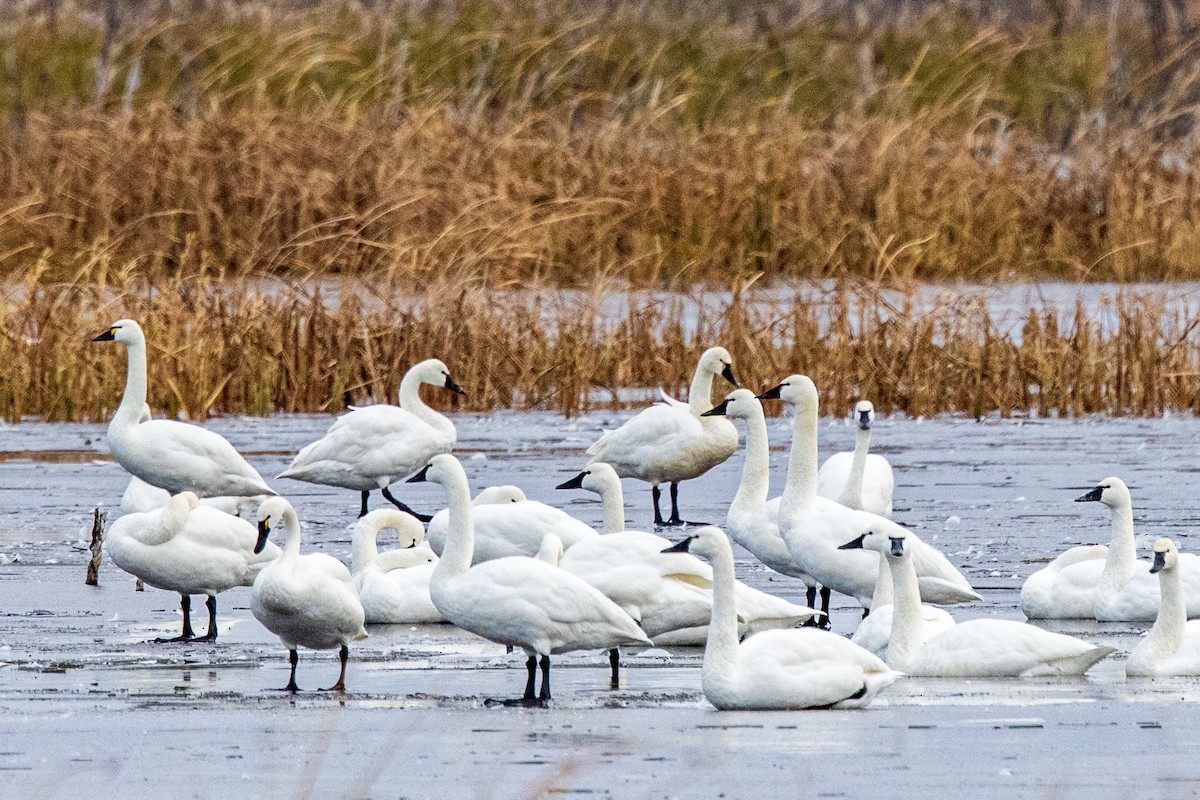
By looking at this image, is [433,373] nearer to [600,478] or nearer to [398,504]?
[398,504]

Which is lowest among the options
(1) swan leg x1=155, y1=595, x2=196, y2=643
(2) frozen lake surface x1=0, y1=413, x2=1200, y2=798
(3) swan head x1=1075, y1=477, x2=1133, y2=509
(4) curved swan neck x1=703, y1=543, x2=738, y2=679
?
(2) frozen lake surface x1=0, y1=413, x2=1200, y2=798

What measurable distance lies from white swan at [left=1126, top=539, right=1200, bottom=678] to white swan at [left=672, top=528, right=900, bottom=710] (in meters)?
0.98

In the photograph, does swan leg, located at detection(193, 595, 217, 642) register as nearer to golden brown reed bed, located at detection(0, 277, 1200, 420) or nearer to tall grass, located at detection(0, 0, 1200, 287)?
golden brown reed bed, located at detection(0, 277, 1200, 420)

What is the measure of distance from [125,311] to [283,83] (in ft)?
34.4

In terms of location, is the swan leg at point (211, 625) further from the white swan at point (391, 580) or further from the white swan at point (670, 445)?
the white swan at point (670, 445)

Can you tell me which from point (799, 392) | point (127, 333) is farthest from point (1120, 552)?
point (127, 333)

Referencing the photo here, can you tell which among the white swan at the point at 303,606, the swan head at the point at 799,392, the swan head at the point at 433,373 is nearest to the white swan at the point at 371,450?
the swan head at the point at 433,373

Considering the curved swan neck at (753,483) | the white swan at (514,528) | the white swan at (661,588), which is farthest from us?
the curved swan neck at (753,483)

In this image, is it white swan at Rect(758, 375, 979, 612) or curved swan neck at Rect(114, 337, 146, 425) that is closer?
white swan at Rect(758, 375, 979, 612)

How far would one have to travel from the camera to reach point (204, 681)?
285 inches

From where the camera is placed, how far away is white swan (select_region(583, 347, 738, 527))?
454 inches

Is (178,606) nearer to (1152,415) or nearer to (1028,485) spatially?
(1028,485)

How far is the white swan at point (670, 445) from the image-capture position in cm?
1154

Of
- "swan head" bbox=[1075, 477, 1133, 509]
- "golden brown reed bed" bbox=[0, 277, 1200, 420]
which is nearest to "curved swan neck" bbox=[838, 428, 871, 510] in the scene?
"swan head" bbox=[1075, 477, 1133, 509]
